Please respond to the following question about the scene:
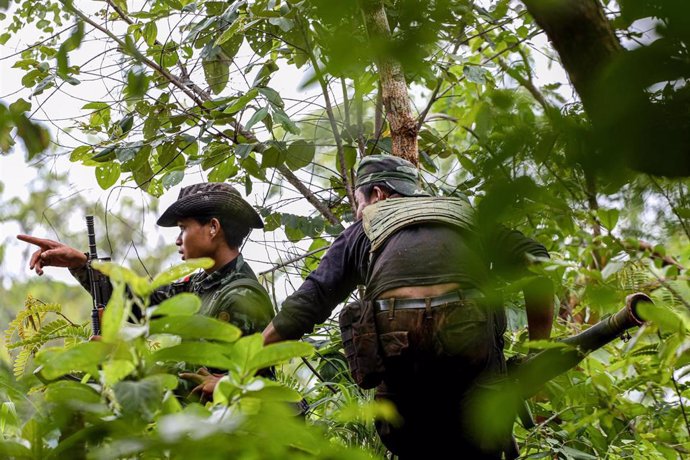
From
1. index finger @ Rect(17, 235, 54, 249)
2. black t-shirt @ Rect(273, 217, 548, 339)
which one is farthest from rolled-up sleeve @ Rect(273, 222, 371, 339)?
index finger @ Rect(17, 235, 54, 249)

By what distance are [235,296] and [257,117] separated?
757 mm

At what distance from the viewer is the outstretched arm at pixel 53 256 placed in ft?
12.3

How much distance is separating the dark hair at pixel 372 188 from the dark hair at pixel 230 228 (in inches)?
25.3

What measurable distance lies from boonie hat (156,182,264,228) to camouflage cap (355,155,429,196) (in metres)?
0.66

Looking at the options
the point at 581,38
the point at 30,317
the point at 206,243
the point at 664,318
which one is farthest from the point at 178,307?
the point at 206,243

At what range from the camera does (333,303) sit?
3391 mm

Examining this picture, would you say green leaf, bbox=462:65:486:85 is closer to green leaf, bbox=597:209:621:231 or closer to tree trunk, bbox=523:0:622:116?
green leaf, bbox=597:209:621:231

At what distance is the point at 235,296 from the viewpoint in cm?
334

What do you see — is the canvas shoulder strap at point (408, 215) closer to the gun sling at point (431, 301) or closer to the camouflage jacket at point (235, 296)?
the gun sling at point (431, 301)

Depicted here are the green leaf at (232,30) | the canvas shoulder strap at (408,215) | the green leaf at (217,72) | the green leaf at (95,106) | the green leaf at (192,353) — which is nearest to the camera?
the green leaf at (192,353)

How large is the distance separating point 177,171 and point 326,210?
780mm

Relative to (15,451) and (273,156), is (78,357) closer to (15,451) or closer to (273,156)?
(15,451)

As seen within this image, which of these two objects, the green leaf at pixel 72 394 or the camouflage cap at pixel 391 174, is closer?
the green leaf at pixel 72 394

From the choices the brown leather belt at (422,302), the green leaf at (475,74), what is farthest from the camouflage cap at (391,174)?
the green leaf at (475,74)
